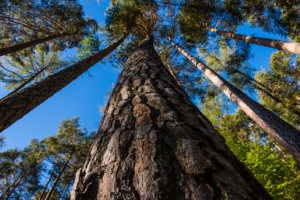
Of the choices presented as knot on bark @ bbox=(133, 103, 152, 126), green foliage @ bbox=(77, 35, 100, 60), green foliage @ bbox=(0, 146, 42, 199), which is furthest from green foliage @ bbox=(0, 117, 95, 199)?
knot on bark @ bbox=(133, 103, 152, 126)

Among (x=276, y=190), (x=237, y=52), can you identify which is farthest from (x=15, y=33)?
(x=276, y=190)

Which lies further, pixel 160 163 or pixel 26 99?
pixel 26 99

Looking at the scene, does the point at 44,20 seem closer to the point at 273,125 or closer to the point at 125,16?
the point at 125,16

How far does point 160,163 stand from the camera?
0.83m

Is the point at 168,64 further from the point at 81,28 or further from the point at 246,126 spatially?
the point at 246,126

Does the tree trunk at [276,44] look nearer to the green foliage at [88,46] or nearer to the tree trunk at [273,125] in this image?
the tree trunk at [273,125]

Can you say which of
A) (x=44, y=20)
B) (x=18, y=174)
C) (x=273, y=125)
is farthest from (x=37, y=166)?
(x=273, y=125)

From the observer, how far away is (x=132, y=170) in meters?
0.82

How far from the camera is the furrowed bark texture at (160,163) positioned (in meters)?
0.71

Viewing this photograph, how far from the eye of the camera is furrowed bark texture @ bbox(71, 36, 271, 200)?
2.34ft

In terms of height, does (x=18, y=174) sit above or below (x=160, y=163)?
above

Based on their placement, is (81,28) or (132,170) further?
(81,28)

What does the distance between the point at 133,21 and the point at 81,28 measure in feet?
8.45

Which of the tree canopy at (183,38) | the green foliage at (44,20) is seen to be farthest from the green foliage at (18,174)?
the green foliage at (44,20)
